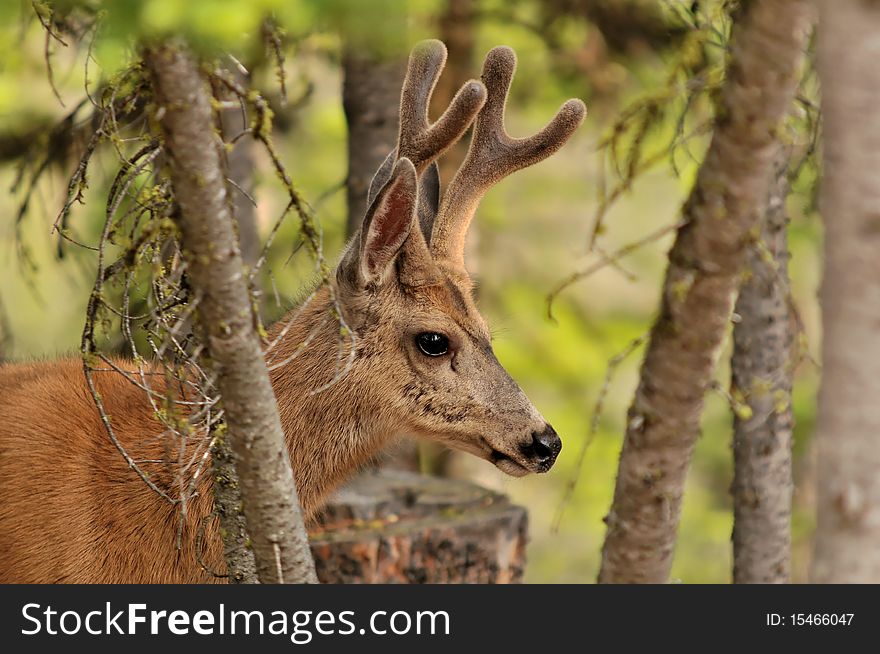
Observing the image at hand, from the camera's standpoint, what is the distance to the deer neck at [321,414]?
5402 mm

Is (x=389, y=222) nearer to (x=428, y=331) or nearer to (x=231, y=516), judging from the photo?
(x=428, y=331)

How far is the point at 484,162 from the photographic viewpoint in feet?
19.2

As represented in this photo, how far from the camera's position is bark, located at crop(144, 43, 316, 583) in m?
3.25

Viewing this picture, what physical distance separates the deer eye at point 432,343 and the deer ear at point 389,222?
1.19 feet

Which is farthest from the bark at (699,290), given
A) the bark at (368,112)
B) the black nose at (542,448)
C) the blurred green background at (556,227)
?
→ the bark at (368,112)

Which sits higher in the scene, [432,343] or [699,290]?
[432,343]

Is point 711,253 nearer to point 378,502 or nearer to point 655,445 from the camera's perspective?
point 655,445

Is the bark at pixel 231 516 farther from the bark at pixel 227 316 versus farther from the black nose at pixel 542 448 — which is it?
the black nose at pixel 542 448

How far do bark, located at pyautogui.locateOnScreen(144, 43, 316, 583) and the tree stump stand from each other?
9.18 ft

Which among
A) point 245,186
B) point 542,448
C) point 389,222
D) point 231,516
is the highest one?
point 245,186

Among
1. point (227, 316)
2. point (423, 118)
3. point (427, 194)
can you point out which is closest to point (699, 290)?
point (227, 316)

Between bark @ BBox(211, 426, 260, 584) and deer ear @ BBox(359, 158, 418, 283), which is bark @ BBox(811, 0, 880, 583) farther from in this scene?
deer ear @ BBox(359, 158, 418, 283)

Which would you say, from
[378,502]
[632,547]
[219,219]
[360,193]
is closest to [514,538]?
[378,502]

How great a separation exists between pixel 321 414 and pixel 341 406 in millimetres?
103
